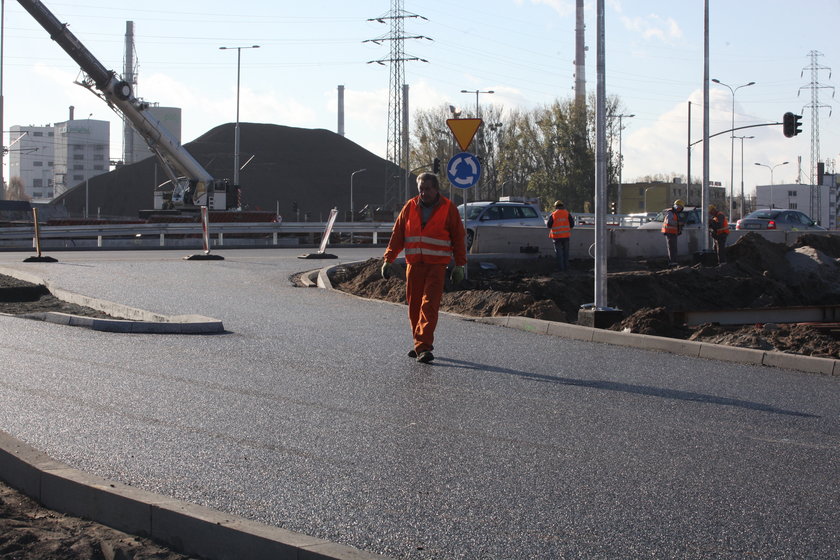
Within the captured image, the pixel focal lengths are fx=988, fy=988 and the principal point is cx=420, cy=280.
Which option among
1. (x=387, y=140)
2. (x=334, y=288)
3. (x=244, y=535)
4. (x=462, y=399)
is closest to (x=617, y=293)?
(x=334, y=288)

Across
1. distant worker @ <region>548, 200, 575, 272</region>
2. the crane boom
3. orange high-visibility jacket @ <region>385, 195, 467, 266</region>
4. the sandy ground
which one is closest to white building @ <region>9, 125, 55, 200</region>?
the crane boom

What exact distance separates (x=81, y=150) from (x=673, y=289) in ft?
480

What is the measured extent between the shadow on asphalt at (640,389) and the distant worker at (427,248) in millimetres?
394

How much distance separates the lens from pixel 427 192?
934 cm

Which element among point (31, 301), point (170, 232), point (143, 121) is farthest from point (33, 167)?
point (31, 301)

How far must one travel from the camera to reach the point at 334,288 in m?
17.4

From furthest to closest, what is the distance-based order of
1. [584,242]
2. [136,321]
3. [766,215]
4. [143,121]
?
[143,121]
[766,215]
[584,242]
[136,321]

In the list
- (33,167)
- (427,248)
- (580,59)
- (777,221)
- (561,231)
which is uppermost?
(580,59)

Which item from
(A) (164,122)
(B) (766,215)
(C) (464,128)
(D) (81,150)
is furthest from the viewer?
(D) (81,150)

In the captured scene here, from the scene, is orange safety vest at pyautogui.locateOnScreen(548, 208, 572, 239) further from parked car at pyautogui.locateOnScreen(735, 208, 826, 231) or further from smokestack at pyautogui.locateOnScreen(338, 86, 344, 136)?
smokestack at pyautogui.locateOnScreen(338, 86, 344, 136)

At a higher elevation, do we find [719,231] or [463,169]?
[463,169]

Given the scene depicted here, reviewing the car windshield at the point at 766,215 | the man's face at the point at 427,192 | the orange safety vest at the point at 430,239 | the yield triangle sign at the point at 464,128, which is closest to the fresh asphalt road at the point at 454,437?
the orange safety vest at the point at 430,239

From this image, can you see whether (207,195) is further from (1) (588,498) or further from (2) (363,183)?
(2) (363,183)

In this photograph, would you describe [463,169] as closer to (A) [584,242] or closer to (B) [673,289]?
(B) [673,289]
